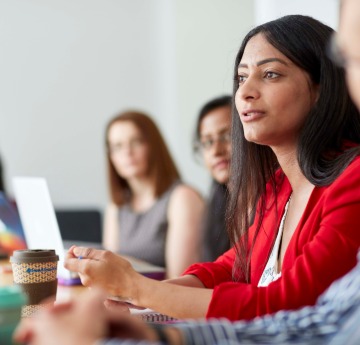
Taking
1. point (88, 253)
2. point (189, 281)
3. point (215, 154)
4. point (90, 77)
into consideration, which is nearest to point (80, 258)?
point (88, 253)

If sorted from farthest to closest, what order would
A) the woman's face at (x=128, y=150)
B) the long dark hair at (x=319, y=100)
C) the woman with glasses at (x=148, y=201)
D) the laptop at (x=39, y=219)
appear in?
the woman's face at (x=128, y=150) < the woman with glasses at (x=148, y=201) < the laptop at (x=39, y=219) < the long dark hair at (x=319, y=100)

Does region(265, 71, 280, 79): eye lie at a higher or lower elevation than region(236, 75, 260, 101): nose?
higher

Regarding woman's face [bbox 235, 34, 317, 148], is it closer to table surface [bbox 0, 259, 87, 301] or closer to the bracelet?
table surface [bbox 0, 259, 87, 301]

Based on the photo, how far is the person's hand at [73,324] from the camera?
849 mm

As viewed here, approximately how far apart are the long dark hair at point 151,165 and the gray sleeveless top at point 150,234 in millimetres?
44

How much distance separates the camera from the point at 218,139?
289 centimetres

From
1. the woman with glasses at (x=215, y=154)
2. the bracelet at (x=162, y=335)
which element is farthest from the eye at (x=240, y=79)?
the woman with glasses at (x=215, y=154)

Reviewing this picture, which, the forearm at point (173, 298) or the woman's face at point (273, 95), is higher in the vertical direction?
the woman's face at point (273, 95)

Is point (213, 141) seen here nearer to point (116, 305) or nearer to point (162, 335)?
point (116, 305)

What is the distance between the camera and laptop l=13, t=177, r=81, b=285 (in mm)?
2020

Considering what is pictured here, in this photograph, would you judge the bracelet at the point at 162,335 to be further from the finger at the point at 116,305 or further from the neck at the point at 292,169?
the neck at the point at 292,169

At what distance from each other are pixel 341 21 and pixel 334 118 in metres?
0.58

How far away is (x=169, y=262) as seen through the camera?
3.00 m

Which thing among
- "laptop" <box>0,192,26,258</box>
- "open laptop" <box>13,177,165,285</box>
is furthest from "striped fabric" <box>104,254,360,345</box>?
"laptop" <box>0,192,26,258</box>
